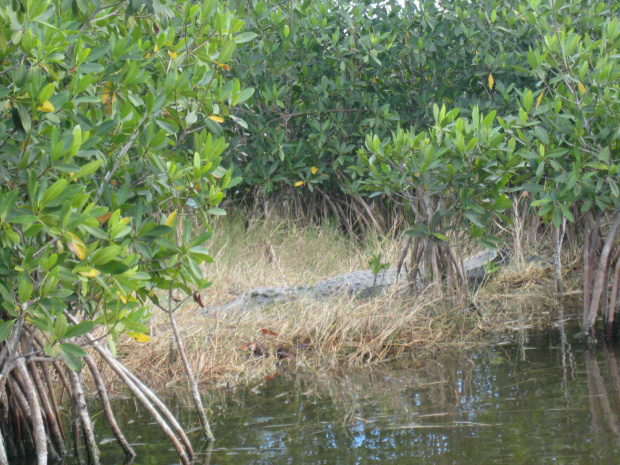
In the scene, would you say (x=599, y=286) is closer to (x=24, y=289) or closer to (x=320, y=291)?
(x=320, y=291)

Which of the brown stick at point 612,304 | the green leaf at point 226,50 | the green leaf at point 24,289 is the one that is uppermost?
the green leaf at point 226,50

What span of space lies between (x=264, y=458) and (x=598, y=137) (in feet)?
10.4

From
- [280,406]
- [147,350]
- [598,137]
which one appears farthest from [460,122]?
[147,350]

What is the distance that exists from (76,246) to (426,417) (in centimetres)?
201

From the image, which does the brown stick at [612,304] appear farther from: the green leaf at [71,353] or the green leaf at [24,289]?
the green leaf at [24,289]

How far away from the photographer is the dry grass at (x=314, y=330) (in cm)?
472

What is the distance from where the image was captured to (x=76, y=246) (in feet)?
8.30

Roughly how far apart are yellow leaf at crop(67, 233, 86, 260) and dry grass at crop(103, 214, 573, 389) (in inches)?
69.6

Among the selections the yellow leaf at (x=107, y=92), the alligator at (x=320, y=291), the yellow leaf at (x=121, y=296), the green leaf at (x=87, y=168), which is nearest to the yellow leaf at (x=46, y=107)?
the green leaf at (x=87, y=168)

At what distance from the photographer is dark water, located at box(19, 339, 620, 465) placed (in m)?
3.10

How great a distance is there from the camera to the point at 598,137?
472 cm

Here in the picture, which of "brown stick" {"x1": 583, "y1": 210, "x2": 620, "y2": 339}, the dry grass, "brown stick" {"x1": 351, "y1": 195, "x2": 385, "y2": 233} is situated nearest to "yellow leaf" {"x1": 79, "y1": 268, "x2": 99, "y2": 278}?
the dry grass

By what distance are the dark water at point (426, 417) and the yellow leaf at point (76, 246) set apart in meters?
1.20

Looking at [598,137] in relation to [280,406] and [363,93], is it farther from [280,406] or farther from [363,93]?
[363,93]
